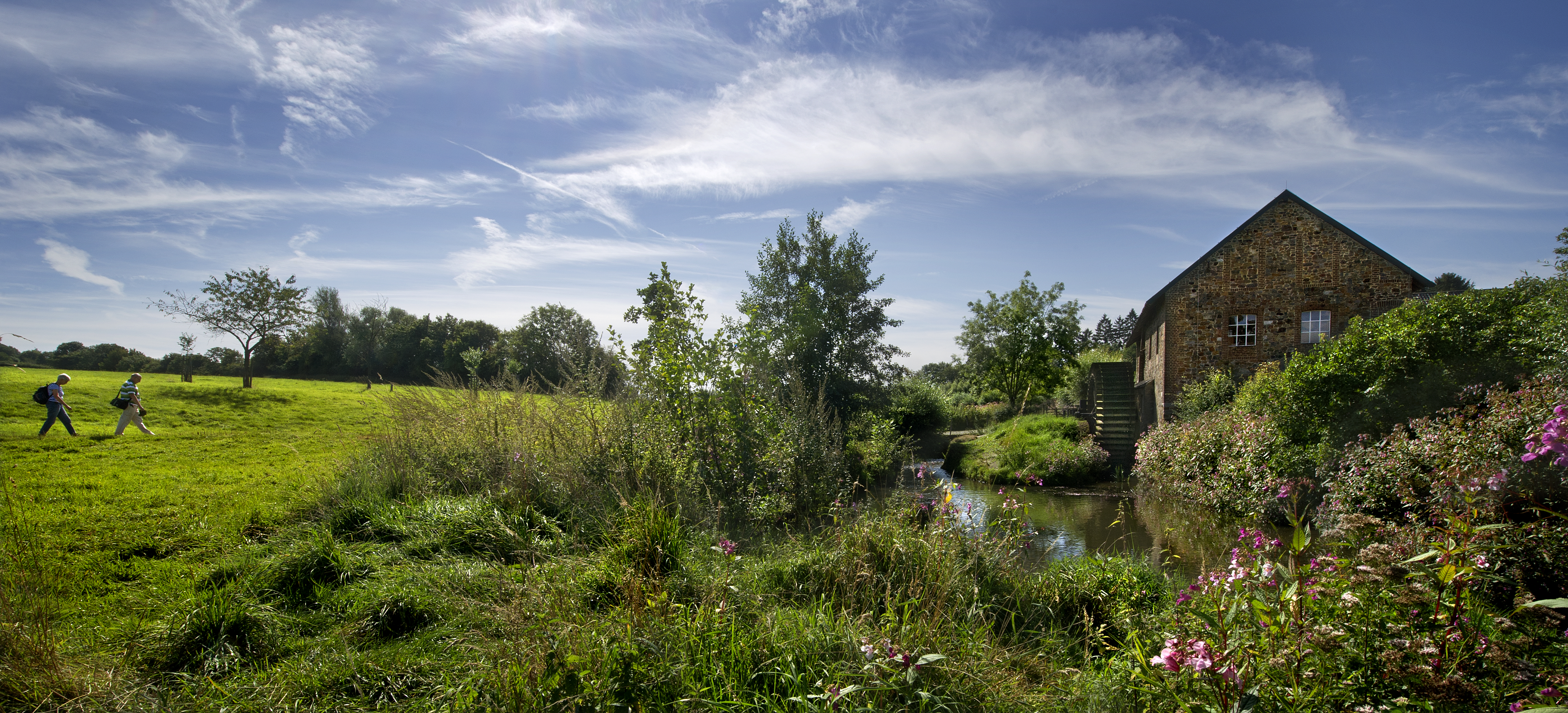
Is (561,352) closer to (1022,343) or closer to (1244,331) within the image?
(1244,331)

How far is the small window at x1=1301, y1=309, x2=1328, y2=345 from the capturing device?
51.5 ft

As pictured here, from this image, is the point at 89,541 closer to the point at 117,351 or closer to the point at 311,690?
the point at 311,690

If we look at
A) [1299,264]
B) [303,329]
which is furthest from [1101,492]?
[303,329]

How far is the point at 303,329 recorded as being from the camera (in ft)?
88.3

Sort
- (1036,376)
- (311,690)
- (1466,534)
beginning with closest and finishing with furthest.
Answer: (1466,534), (311,690), (1036,376)

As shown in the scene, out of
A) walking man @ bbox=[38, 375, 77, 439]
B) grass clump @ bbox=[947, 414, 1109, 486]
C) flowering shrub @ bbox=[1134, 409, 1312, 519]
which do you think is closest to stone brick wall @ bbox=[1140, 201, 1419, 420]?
grass clump @ bbox=[947, 414, 1109, 486]

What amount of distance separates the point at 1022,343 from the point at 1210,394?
→ 554 inches

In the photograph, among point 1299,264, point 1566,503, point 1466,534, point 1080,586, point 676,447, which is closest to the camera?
point 1466,534

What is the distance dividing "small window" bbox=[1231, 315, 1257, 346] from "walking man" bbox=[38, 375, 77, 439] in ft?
83.7

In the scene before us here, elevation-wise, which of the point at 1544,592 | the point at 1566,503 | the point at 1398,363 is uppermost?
the point at 1398,363

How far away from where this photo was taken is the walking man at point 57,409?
10.8 metres

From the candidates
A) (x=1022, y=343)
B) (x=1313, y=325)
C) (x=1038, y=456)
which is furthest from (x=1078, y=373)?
(x=1038, y=456)

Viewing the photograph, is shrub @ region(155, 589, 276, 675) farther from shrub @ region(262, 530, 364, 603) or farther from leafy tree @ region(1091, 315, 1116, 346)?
leafy tree @ region(1091, 315, 1116, 346)

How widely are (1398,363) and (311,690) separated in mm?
11731
